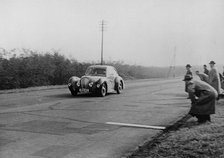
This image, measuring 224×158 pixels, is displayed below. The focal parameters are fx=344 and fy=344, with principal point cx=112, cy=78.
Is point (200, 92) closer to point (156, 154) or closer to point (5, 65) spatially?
point (156, 154)

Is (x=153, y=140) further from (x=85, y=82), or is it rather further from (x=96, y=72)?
(x=96, y=72)

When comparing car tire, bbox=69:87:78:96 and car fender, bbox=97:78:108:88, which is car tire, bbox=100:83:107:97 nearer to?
car fender, bbox=97:78:108:88

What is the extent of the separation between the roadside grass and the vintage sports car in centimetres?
873

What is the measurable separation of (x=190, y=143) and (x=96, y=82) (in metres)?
10.7

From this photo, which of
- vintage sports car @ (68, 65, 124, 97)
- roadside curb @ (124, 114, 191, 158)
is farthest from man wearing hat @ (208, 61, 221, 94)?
vintage sports car @ (68, 65, 124, 97)

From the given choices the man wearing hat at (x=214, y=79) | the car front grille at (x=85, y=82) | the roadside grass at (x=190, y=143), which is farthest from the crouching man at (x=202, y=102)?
the car front grille at (x=85, y=82)

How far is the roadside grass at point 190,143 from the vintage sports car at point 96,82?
873 centimetres

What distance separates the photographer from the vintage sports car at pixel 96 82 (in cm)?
→ 1700

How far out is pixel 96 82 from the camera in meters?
17.0

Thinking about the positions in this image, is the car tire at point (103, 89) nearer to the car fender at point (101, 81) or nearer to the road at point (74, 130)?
the car fender at point (101, 81)

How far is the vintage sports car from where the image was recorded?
17.0 metres

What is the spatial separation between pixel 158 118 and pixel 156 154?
4.59m

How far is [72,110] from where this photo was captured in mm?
11875

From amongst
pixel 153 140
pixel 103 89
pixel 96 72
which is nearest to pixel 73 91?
pixel 103 89
